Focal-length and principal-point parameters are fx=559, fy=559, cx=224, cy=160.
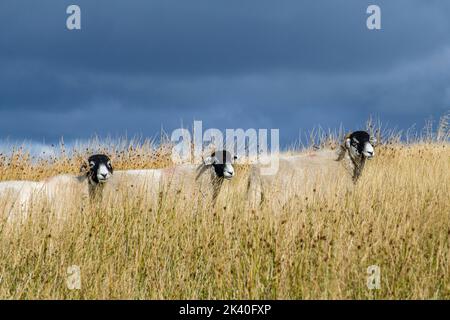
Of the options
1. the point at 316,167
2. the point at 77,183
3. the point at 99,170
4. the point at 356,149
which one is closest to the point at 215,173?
the point at 316,167

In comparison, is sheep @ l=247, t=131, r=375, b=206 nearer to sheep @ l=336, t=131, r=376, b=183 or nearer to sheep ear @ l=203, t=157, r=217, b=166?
sheep @ l=336, t=131, r=376, b=183

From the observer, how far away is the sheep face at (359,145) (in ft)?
39.3

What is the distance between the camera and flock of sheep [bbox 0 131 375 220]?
1105cm

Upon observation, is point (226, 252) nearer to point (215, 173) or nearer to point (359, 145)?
point (215, 173)

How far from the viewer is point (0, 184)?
33.4ft

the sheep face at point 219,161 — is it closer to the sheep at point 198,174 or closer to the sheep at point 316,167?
the sheep at point 198,174

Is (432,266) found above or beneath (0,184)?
beneath

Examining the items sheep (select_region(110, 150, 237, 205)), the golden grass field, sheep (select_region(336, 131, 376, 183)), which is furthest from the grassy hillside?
sheep (select_region(336, 131, 376, 183))

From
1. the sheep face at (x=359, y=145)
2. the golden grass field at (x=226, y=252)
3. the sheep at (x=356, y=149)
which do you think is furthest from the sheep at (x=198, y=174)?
the golden grass field at (x=226, y=252)

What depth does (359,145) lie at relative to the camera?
40.2ft
